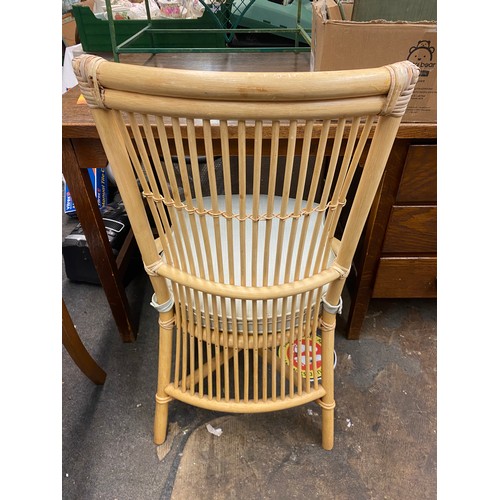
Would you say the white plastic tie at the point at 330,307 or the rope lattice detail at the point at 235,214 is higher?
the rope lattice detail at the point at 235,214

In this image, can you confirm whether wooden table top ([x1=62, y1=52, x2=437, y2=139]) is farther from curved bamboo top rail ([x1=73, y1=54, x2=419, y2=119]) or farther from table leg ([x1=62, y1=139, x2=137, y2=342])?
curved bamboo top rail ([x1=73, y1=54, x2=419, y2=119])

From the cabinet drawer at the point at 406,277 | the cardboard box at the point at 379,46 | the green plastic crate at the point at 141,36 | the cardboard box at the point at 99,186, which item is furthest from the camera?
the cardboard box at the point at 99,186

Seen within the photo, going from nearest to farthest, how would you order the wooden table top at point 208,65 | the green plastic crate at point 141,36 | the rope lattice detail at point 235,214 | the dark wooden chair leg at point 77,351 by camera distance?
the rope lattice detail at point 235,214
the wooden table top at point 208,65
the dark wooden chair leg at point 77,351
the green plastic crate at point 141,36

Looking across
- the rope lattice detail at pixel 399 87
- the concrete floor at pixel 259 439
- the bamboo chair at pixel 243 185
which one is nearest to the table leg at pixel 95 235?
the concrete floor at pixel 259 439

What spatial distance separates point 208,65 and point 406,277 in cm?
87

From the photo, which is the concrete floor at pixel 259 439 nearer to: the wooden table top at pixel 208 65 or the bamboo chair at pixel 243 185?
the bamboo chair at pixel 243 185

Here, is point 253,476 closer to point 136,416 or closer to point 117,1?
point 136,416

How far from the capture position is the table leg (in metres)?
0.88

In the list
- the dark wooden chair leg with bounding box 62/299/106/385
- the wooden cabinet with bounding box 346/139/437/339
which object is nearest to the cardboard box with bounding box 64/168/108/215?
the dark wooden chair leg with bounding box 62/299/106/385

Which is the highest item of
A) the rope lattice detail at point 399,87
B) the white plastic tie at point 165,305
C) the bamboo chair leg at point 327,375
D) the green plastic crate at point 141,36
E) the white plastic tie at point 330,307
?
the green plastic crate at point 141,36

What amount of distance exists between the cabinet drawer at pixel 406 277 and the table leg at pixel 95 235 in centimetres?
80

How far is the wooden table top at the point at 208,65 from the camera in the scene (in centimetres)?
81

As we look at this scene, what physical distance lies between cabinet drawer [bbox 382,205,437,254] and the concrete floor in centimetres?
42

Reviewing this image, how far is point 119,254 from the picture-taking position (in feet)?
4.28
